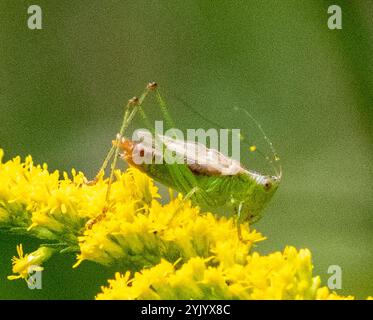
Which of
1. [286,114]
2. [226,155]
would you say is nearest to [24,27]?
[286,114]

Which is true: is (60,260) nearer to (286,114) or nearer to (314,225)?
(314,225)

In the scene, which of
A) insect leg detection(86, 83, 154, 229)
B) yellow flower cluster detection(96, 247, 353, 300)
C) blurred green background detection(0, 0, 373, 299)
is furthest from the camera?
blurred green background detection(0, 0, 373, 299)

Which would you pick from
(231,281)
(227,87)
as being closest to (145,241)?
(231,281)

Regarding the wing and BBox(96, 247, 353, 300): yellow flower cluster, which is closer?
BBox(96, 247, 353, 300): yellow flower cluster

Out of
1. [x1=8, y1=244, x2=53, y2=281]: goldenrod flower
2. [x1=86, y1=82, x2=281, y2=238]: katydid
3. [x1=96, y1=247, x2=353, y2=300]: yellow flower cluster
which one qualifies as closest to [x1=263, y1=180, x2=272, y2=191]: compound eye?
[x1=86, y1=82, x2=281, y2=238]: katydid

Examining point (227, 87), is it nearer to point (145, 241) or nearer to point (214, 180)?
point (214, 180)

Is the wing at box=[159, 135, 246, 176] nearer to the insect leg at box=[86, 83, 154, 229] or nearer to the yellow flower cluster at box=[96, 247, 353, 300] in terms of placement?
the insect leg at box=[86, 83, 154, 229]

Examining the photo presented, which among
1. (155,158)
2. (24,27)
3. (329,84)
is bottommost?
(155,158)
